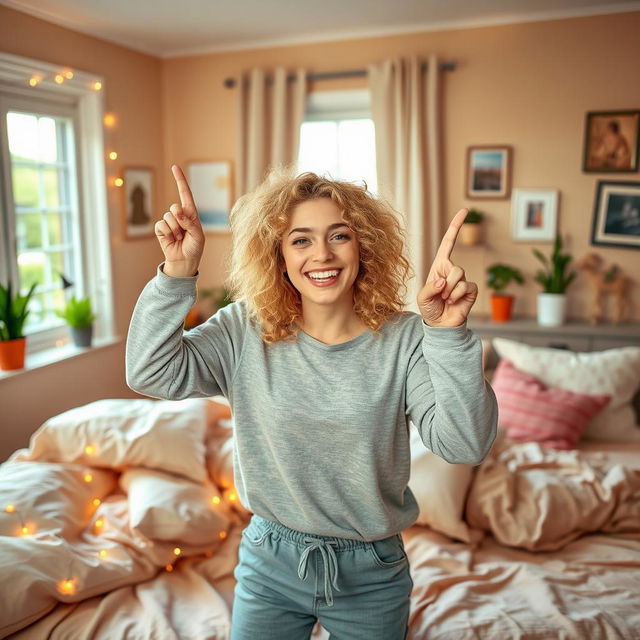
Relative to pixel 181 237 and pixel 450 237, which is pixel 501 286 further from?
pixel 181 237

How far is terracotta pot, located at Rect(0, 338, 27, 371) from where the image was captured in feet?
9.75

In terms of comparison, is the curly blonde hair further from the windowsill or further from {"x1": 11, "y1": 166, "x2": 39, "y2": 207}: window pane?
{"x1": 11, "y1": 166, "x2": 39, "y2": 207}: window pane

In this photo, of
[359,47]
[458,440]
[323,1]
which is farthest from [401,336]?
[359,47]

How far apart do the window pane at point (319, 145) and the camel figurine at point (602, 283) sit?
1.70m

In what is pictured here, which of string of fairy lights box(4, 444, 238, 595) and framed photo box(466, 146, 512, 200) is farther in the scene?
framed photo box(466, 146, 512, 200)

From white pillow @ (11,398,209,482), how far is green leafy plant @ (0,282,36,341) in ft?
3.26

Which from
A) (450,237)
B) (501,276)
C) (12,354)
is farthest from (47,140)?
(450,237)

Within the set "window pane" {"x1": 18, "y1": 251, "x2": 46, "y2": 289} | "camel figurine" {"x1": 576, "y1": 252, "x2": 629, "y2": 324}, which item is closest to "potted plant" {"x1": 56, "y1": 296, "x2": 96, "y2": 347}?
"window pane" {"x1": 18, "y1": 251, "x2": 46, "y2": 289}

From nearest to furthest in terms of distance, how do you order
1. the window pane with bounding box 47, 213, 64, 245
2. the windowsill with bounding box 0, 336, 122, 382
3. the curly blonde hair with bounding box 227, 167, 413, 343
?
the curly blonde hair with bounding box 227, 167, 413, 343 < the windowsill with bounding box 0, 336, 122, 382 < the window pane with bounding box 47, 213, 64, 245

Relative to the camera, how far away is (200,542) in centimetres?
187

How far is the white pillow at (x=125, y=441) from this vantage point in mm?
2041

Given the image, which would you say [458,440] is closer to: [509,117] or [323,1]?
[323,1]

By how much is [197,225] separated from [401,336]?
44 centimetres

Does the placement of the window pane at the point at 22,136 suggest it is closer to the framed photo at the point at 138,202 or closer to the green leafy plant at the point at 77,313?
the framed photo at the point at 138,202
